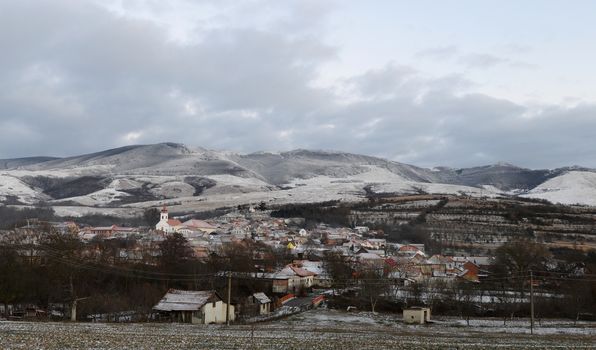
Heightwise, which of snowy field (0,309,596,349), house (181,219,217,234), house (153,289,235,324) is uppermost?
house (181,219,217,234)

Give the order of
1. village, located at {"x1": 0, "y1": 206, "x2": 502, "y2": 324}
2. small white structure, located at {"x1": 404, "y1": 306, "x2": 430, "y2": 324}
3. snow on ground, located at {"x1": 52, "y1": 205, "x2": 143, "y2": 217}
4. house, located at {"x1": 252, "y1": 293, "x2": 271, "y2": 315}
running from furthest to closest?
snow on ground, located at {"x1": 52, "y1": 205, "x2": 143, "y2": 217} < house, located at {"x1": 252, "y1": 293, "x2": 271, "y2": 315} < small white structure, located at {"x1": 404, "y1": 306, "x2": 430, "y2": 324} < village, located at {"x1": 0, "y1": 206, "x2": 502, "y2": 324}

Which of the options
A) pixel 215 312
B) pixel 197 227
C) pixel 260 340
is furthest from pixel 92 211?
pixel 260 340

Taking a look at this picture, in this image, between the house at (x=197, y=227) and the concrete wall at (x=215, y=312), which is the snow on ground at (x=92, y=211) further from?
the concrete wall at (x=215, y=312)

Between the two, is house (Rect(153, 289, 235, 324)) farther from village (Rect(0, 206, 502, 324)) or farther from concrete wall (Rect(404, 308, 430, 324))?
concrete wall (Rect(404, 308, 430, 324))

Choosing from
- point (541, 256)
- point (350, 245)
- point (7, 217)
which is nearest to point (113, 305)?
point (541, 256)

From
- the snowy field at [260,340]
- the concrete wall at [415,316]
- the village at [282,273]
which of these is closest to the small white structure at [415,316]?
the concrete wall at [415,316]

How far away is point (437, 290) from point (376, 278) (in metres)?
5.46

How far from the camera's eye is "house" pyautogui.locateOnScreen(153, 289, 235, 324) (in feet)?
109

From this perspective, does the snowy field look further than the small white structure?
No

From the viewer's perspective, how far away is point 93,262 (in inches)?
1813

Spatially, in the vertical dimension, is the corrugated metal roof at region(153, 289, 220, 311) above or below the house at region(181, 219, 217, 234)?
below

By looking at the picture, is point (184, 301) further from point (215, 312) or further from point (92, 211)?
point (92, 211)

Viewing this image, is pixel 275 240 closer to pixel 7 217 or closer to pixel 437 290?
pixel 437 290

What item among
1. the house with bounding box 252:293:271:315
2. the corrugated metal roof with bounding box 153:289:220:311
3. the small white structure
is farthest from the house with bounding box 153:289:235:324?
the small white structure
